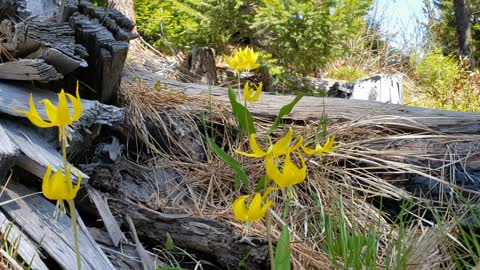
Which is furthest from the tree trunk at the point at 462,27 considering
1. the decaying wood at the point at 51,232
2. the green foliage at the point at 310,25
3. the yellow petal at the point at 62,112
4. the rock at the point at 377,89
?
the yellow petal at the point at 62,112

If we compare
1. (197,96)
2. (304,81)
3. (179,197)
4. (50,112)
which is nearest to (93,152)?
(179,197)

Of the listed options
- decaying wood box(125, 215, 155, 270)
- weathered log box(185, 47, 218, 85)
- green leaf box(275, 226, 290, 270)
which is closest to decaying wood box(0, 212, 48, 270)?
decaying wood box(125, 215, 155, 270)

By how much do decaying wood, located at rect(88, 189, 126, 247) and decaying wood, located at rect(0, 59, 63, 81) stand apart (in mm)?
332

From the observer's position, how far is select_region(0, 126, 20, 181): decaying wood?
1.29m

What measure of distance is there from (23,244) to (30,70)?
1.62 feet

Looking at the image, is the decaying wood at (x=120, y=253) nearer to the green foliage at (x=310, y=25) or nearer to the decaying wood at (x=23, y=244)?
the decaying wood at (x=23, y=244)

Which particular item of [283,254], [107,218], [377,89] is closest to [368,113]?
[107,218]

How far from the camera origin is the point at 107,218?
5.06ft

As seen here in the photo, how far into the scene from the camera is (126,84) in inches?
88.8

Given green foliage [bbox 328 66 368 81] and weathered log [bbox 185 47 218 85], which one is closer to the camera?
weathered log [bbox 185 47 218 85]

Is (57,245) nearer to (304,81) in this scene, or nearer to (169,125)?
(169,125)

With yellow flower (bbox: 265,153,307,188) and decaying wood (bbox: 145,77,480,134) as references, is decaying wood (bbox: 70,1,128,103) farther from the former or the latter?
yellow flower (bbox: 265,153,307,188)

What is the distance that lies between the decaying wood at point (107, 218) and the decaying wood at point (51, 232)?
104 mm

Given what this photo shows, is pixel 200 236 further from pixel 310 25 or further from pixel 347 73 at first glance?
pixel 347 73
